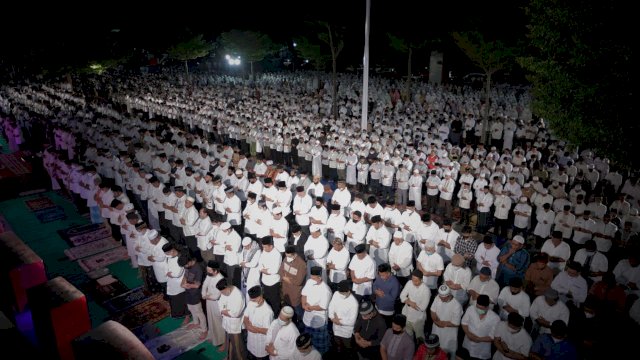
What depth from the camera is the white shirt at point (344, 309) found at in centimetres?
582

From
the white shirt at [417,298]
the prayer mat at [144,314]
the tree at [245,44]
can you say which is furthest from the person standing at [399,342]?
the tree at [245,44]

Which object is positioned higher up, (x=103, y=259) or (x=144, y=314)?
(x=144, y=314)

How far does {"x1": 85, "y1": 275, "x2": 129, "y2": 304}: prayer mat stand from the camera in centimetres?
818

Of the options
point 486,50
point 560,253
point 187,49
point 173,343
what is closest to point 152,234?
point 173,343

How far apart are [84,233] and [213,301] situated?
250 inches

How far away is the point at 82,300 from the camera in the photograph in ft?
17.8

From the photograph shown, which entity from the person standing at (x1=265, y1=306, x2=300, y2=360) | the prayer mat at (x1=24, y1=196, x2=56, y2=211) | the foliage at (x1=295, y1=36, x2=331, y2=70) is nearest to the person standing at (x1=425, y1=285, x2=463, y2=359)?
the person standing at (x1=265, y1=306, x2=300, y2=360)

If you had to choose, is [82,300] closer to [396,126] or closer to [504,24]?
[396,126]

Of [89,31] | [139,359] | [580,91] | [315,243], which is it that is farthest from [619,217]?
[89,31]

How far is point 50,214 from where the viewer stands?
12.3 meters

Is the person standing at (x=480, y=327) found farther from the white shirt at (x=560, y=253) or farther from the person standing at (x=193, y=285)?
the person standing at (x=193, y=285)

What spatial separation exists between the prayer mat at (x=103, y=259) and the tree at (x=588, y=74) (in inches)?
356

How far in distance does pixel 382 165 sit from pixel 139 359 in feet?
29.2

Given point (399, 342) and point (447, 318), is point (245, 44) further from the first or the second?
point (399, 342)
